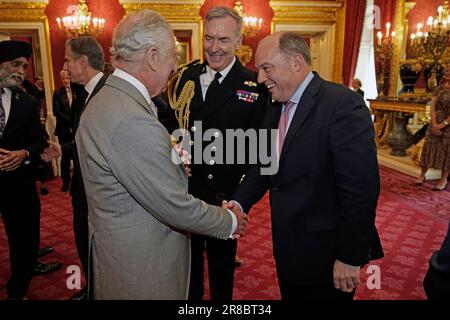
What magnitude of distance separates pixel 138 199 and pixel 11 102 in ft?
5.48

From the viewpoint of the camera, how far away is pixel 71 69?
240cm

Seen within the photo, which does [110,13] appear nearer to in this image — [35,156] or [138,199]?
[35,156]

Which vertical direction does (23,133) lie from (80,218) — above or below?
above

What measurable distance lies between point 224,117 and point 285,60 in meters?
0.71

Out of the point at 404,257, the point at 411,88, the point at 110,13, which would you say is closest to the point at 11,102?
the point at 404,257

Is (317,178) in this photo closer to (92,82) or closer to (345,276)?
(345,276)

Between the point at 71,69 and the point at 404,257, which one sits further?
the point at 404,257

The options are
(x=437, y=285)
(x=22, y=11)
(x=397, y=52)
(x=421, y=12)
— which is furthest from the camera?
(x=397, y=52)

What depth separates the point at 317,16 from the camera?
881 cm

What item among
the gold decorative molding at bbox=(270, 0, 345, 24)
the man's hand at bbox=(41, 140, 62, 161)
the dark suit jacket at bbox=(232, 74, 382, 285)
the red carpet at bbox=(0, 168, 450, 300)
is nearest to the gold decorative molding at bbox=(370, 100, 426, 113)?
the red carpet at bbox=(0, 168, 450, 300)

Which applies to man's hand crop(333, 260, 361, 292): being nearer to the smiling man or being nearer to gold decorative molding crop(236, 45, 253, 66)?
the smiling man

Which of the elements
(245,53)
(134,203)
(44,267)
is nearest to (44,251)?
(44,267)

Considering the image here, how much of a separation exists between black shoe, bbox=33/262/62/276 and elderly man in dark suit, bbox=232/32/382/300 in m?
2.25

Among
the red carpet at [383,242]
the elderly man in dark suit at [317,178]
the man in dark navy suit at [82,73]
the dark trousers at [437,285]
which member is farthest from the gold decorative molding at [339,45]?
the dark trousers at [437,285]
